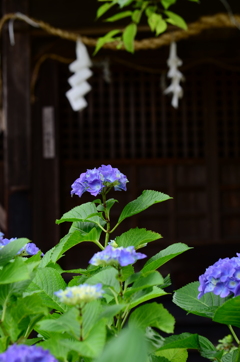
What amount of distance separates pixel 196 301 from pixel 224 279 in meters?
0.16

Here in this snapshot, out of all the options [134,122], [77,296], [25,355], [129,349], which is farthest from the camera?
[134,122]

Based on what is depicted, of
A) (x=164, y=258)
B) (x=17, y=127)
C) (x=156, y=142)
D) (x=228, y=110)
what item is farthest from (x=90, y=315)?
(x=228, y=110)

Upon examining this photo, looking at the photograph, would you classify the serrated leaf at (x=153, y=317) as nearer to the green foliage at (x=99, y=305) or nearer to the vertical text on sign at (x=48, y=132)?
the green foliage at (x=99, y=305)

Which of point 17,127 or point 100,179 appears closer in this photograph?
point 100,179

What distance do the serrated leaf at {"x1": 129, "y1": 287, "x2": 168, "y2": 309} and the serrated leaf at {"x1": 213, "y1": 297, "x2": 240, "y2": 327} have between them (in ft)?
0.42

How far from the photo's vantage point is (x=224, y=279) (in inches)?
46.2

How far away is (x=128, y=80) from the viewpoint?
18.5 feet

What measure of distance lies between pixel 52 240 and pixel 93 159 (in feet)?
3.06

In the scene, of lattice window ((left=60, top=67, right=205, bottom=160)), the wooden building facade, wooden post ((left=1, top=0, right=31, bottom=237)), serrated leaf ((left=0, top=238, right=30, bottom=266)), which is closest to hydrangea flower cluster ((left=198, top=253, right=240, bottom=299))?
serrated leaf ((left=0, top=238, right=30, bottom=266))

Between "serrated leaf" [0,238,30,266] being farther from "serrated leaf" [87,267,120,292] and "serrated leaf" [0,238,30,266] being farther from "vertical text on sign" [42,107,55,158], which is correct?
"vertical text on sign" [42,107,55,158]

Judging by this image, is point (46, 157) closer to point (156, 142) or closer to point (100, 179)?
point (156, 142)

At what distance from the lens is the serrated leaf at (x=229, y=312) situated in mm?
1095

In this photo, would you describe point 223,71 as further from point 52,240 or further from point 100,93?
point 52,240

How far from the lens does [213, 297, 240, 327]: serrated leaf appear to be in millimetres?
1095
